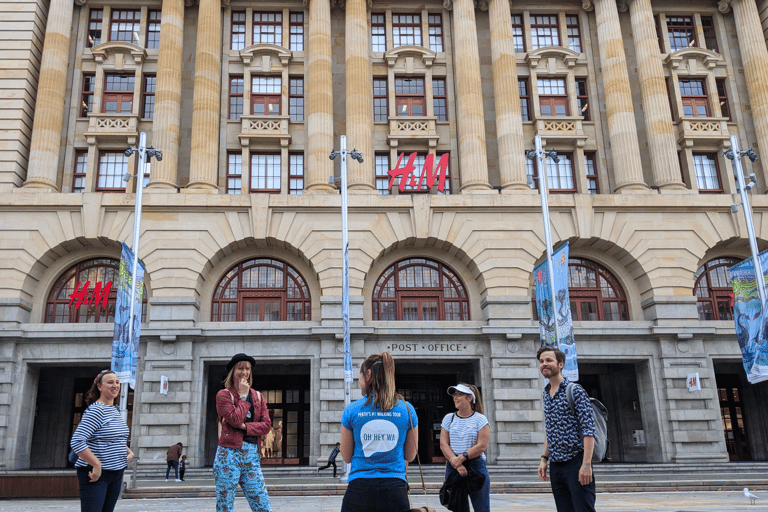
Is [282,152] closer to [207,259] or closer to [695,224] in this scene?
[207,259]

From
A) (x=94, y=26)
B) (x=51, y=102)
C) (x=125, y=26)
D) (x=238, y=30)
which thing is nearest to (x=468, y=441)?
(x=51, y=102)

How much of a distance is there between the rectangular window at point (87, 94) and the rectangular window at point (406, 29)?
15800mm

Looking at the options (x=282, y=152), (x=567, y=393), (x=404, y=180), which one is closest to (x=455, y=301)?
(x=404, y=180)

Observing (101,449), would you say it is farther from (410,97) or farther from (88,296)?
(410,97)

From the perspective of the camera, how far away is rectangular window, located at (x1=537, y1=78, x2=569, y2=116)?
34000 mm

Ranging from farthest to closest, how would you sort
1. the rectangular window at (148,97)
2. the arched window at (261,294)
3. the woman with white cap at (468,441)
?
1. the rectangular window at (148,97)
2. the arched window at (261,294)
3. the woman with white cap at (468,441)

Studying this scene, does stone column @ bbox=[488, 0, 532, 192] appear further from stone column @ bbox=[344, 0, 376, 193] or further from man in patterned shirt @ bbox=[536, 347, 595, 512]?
man in patterned shirt @ bbox=[536, 347, 595, 512]

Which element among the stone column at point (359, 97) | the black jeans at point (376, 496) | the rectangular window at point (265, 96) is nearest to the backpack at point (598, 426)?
the black jeans at point (376, 496)

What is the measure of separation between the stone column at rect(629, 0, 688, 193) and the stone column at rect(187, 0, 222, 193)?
21.5 metres

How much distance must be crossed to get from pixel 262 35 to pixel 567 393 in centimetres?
3174

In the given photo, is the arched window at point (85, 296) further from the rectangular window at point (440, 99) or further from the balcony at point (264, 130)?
the rectangular window at point (440, 99)

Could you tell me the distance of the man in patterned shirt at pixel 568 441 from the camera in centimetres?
675

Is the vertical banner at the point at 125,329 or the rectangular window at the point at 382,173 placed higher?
the rectangular window at the point at 382,173

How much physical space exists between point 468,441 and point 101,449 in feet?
14.1
